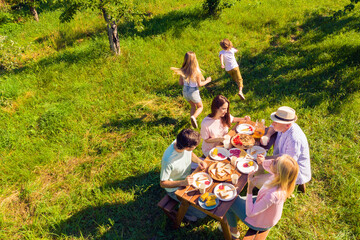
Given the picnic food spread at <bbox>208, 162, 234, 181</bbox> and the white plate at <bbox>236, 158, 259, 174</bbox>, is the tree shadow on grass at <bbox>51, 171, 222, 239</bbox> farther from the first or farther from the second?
the white plate at <bbox>236, 158, 259, 174</bbox>

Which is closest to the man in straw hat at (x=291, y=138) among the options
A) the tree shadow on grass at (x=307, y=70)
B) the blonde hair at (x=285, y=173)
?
the blonde hair at (x=285, y=173)

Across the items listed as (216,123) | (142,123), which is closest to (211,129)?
(216,123)

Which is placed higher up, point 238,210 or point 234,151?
point 234,151

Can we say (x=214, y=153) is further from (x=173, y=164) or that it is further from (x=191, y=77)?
(x=191, y=77)

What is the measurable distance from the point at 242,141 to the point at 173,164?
1465mm

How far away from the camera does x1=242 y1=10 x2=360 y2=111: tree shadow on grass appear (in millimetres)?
6922

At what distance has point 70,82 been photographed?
822 cm

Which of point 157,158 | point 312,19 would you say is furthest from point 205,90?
point 312,19

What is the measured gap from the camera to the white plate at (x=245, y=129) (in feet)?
15.1

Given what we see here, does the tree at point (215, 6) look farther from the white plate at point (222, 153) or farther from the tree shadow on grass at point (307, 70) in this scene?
the white plate at point (222, 153)

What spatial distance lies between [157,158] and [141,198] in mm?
1114

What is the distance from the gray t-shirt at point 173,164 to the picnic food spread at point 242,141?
104 cm

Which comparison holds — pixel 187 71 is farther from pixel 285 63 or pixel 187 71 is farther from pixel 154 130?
pixel 285 63

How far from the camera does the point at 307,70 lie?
7.94m
